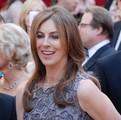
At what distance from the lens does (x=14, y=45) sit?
15.9ft

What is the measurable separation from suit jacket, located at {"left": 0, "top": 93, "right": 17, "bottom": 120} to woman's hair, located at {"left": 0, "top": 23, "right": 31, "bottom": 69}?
40.9 inches

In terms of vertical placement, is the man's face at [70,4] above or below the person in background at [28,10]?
below

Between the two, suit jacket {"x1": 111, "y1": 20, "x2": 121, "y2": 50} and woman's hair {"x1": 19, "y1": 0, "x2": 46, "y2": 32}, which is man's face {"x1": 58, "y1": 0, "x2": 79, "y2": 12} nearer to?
woman's hair {"x1": 19, "y1": 0, "x2": 46, "y2": 32}

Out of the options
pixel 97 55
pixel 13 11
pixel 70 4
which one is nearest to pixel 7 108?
pixel 97 55

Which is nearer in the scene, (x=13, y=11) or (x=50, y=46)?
(x=50, y=46)

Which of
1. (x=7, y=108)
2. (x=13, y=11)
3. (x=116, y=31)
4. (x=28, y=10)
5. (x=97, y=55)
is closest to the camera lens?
(x=7, y=108)

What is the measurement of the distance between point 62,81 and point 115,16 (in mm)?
4003

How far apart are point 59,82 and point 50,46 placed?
0.79 feet

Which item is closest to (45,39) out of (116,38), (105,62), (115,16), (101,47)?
(105,62)

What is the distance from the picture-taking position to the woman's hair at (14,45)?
4.82m

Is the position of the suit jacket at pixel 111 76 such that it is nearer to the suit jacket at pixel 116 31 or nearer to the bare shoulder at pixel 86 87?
the bare shoulder at pixel 86 87

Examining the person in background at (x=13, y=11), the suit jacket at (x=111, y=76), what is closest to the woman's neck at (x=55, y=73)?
the suit jacket at (x=111, y=76)

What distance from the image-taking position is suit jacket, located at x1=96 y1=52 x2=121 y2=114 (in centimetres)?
419

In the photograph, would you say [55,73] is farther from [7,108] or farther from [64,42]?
[7,108]
